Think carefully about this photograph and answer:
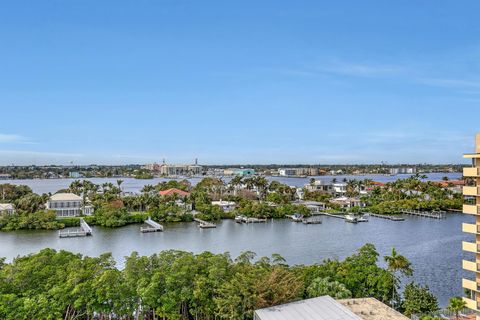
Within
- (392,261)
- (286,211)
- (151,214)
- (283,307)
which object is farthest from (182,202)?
(283,307)

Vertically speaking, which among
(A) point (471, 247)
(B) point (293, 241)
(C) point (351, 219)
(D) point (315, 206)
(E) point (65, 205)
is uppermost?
(A) point (471, 247)

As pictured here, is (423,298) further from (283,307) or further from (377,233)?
(377,233)

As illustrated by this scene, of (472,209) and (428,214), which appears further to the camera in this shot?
(428,214)

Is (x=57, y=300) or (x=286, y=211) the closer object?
(x=57, y=300)

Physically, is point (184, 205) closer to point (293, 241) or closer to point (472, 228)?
point (293, 241)

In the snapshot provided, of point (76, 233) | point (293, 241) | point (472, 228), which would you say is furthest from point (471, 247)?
point (76, 233)

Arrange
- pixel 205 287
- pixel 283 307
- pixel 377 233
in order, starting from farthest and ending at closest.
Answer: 1. pixel 377 233
2. pixel 205 287
3. pixel 283 307

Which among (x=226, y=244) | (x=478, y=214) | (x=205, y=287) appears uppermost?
(x=478, y=214)
